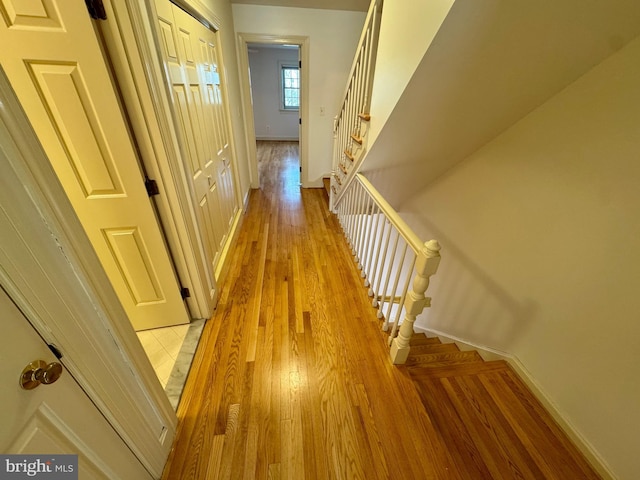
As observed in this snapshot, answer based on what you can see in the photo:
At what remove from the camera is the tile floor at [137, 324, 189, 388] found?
1.49 metres

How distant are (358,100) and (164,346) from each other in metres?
2.37

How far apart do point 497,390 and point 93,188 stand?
91.9 inches

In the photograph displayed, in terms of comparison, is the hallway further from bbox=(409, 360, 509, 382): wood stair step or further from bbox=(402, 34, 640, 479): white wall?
bbox=(402, 34, 640, 479): white wall

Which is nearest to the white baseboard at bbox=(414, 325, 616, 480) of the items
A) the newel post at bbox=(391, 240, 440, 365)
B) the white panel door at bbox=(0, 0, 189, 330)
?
the newel post at bbox=(391, 240, 440, 365)

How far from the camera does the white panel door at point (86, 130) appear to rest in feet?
3.06

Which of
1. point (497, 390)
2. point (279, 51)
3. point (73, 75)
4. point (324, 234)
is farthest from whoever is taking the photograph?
point (279, 51)

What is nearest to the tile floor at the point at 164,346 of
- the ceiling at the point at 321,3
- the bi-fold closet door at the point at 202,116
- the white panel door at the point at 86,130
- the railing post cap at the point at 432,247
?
the white panel door at the point at 86,130

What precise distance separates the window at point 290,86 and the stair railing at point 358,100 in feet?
16.1

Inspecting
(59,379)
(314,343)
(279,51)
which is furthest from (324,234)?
(279,51)

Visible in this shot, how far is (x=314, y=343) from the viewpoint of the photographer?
5.28 feet

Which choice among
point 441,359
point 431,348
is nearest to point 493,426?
point 441,359

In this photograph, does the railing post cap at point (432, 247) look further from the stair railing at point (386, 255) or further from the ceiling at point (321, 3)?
the ceiling at point (321, 3)

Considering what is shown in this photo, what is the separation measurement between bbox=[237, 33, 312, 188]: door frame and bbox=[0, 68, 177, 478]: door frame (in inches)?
133

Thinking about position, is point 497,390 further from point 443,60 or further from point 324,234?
point 324,234
